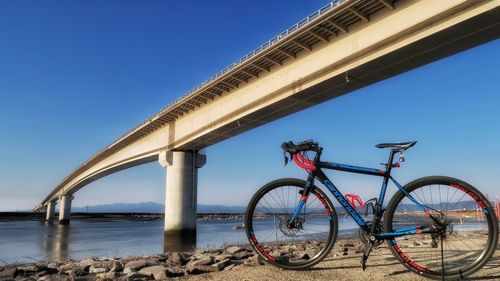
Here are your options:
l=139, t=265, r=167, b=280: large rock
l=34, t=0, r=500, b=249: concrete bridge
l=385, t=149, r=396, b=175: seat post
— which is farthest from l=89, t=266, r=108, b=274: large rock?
l=34, t=0, r=500, b=249: concrete bridge

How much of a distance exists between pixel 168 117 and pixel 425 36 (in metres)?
23.0

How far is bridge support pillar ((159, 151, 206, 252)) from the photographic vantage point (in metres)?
29.2

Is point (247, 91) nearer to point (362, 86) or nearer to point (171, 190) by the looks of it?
point (362, 86)

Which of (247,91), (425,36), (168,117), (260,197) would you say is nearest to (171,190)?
(168,117)

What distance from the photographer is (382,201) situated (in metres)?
4.68

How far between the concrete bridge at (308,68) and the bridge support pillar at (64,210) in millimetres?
53294

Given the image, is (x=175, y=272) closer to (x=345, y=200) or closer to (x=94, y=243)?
(x=345, y=200)

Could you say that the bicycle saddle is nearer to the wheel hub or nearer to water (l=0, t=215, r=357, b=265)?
water (l=0, t=215, r=357, b=265)

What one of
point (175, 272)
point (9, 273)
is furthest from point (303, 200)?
point (9, 273)

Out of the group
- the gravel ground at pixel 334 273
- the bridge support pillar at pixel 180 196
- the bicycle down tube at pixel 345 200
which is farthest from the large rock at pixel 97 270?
the bridge support pillar at pixel 180 196

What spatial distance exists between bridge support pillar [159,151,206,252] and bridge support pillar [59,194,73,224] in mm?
55945

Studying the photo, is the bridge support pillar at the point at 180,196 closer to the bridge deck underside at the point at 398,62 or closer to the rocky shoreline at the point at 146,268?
the bridge deck underside at the point at 398,62

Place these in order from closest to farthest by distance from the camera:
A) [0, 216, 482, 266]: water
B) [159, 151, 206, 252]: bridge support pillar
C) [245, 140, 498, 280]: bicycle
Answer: [245, 140, 498, 280]: bicycle
[0, 216, 482, 266]: water
[159, 151, 206, 252]: bridge support pillar

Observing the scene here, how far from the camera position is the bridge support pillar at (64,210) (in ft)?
251
